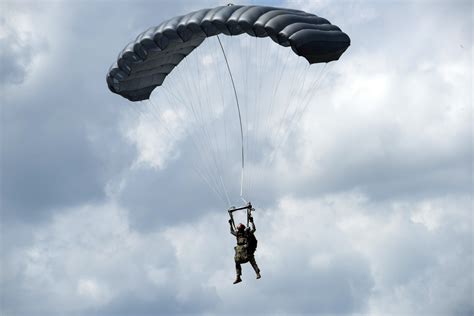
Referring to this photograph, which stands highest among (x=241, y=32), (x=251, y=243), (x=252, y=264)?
(x=241, y=32)

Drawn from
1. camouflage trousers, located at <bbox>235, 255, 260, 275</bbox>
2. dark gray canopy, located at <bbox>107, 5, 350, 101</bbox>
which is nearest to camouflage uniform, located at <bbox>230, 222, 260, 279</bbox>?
camouflage trousers, located at <bbox>235, 255, 260, 275</bbox>

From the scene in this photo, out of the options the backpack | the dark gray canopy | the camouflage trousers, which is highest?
the dark gray canopy

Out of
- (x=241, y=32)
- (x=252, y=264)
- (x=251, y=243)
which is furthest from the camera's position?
(x=252, y=264)

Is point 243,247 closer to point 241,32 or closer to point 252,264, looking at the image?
point 252,264

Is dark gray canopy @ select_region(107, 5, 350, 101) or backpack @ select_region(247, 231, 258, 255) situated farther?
backpack @ select_region(247, 231, 258, 255)

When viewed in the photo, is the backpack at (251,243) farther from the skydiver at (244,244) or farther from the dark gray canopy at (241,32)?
the dark gray canopy at (241,32)

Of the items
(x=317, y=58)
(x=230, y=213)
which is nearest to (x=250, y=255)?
(x=230, y=213)

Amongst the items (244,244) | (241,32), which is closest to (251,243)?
(244,244)

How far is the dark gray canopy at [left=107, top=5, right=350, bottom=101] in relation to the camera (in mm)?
56406

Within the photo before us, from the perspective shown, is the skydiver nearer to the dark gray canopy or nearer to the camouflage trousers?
the camouflage trousers

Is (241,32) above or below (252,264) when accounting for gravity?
above

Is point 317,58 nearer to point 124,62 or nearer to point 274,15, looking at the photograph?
point 274,15

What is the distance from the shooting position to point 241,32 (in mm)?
57094

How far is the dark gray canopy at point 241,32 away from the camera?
56406 millimetres
